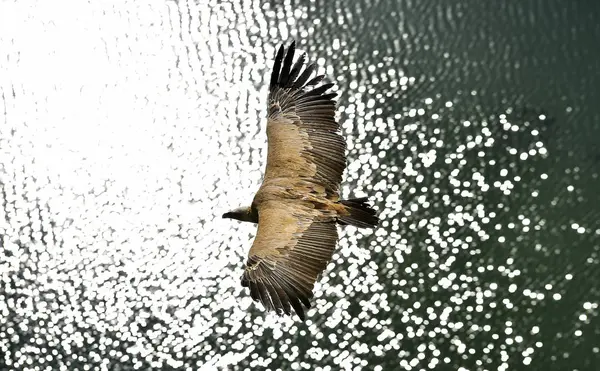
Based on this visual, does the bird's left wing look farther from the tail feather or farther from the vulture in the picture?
the tail feather

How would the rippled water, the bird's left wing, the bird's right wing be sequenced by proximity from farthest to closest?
the rippled water, the bird's right wing, the bird's left wing

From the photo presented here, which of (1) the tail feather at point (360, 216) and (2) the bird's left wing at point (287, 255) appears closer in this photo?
(2) the bird's left wing at point (287, 255)

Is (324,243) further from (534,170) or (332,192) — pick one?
(534,170)

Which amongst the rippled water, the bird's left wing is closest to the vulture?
the bird's left wing

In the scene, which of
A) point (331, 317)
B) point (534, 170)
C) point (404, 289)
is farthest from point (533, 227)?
point (331, 317)

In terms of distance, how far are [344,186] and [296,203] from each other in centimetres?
793

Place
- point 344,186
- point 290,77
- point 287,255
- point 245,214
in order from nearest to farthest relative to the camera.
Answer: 1. point 287,255
2. point 245,214
3. point 290,77
4. point 344,186

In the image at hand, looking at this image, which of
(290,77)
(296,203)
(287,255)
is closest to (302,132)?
(290,77)

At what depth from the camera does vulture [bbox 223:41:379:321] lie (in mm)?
5656

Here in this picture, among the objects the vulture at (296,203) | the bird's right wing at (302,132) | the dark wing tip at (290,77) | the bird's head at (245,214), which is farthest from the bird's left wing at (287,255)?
the dark wing tip at (290,77)

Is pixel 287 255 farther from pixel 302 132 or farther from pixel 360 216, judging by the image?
pixel 302 132

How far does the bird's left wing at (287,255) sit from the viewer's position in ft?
18.3

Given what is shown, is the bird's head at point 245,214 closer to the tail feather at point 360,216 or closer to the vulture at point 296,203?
the vulture at point 296,203

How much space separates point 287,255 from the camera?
575cm
